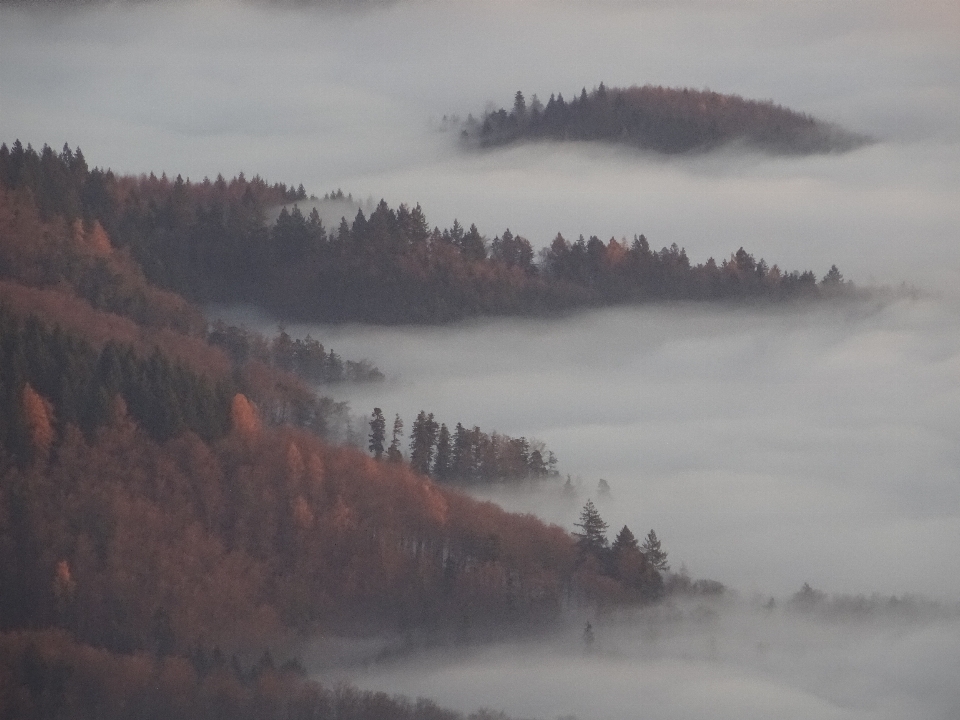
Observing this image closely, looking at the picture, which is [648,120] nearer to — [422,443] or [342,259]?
[342,259]

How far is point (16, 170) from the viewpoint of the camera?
125ft

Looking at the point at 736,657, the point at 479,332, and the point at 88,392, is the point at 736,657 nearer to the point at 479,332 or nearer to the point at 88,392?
the point at 88,392

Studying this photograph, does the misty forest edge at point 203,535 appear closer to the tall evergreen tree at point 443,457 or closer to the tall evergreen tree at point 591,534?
the tall evergreen tree at point 591,534

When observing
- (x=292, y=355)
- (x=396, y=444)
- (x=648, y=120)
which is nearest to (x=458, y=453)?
(x=396, y=444)

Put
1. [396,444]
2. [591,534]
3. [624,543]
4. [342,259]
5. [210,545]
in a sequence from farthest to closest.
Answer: [342,259], [396,444], [624,543], [591,534], [210,545]

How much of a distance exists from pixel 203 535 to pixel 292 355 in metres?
9.95

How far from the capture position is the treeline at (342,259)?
39344mm

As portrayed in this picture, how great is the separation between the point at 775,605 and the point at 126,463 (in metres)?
11.4

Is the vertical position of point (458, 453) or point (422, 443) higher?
point (422, 443)

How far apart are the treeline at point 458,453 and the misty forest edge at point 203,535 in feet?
0.45

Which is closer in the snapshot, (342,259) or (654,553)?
(654,553)

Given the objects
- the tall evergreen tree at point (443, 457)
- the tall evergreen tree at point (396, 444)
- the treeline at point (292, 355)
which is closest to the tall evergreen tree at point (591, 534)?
the tall evergreen tree at point (443, 457)

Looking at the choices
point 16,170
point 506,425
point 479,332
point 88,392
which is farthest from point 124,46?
point 88,392

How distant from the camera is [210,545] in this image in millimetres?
26406
